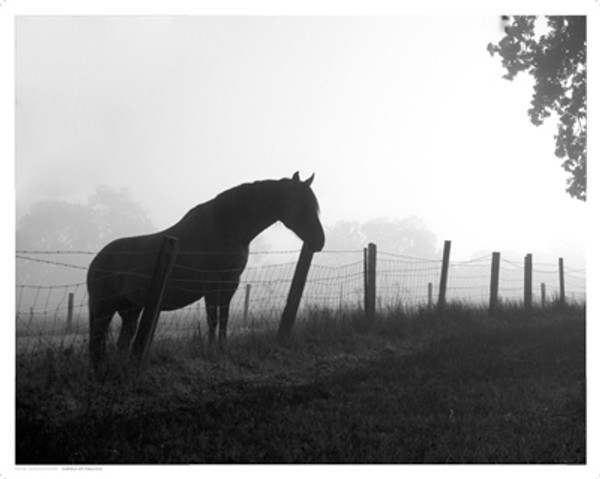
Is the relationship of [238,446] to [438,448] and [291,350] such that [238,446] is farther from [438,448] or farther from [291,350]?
[291,350]

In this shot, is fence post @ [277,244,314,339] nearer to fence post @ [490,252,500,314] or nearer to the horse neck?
the horse neck

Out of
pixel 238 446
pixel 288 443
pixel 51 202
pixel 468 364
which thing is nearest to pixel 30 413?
pixel 238 446

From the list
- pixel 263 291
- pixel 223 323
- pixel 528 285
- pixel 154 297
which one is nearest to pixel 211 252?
pixel 223 323

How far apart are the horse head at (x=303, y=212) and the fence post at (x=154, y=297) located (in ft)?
7.04

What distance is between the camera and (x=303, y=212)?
7.60m

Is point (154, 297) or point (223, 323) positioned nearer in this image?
point (154, 297)

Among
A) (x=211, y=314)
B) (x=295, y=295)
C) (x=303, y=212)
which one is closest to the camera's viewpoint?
(x=211, y=314)

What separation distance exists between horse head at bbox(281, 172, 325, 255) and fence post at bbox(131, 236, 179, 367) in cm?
215

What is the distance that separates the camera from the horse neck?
7.46 m

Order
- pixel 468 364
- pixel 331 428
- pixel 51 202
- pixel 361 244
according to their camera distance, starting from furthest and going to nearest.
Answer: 1. pixel 361 244
2. pixel 51 202
3. pixel 468 364
4. pixel 331 428

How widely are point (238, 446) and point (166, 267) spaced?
2605 mm

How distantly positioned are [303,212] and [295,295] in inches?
60.5

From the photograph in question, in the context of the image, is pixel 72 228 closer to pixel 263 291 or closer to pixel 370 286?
pixel 263 291
